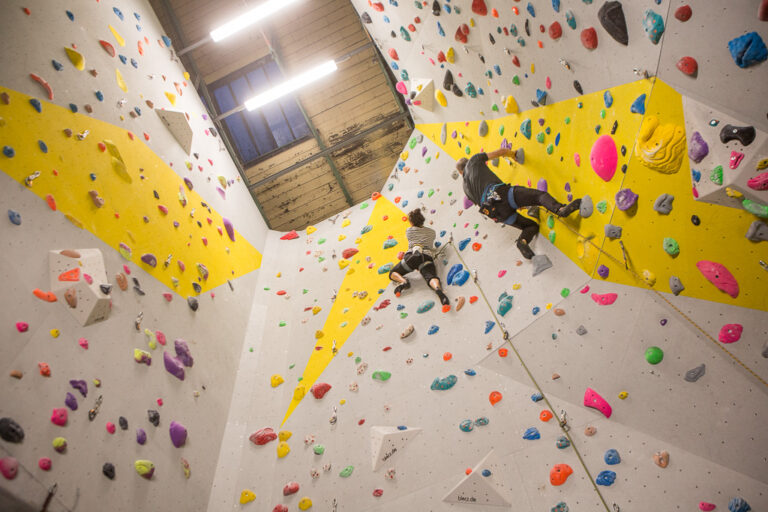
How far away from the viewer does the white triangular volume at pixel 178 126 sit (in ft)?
14.8

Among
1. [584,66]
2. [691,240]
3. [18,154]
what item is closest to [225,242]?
[18,154]

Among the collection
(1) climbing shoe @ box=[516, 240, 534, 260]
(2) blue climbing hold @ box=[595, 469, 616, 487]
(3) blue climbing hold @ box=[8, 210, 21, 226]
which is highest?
(3) blue climbing hold @ box=[8, 210, 21, 226]

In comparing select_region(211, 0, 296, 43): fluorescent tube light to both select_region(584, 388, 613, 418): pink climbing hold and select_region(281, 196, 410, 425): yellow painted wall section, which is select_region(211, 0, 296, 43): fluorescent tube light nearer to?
select_region(281, 196, 410, 425): yellow painted wall section

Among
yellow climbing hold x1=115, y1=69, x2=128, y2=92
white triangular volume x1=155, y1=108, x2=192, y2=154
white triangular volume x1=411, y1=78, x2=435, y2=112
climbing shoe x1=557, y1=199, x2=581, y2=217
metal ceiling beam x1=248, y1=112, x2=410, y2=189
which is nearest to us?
climbing shoe x1=557, y1=199, x2=581, y2=217

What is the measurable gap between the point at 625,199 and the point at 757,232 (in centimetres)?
69

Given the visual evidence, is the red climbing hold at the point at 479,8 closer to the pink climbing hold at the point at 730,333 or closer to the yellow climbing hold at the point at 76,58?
the pink climbing hold at the point at 730,333

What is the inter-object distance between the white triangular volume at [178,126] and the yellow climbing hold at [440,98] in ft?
8.27

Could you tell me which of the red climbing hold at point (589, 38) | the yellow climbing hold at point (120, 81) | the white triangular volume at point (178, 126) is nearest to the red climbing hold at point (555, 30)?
the red climbing hold at point (589, 38)

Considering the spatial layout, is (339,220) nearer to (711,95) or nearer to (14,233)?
(14,233)

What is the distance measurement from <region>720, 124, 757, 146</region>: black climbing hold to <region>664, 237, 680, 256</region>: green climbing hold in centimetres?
52

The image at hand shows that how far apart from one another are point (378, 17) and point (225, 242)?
2937 millimetres

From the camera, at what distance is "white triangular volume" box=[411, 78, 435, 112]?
15.9 feet

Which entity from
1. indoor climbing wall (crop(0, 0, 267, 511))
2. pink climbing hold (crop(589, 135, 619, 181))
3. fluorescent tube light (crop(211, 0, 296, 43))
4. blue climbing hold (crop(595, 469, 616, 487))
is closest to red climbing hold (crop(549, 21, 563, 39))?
pink climbing hold (crop(589, 135, 619, 181))

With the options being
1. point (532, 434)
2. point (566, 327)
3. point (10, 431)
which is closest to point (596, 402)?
point (532, 434)
